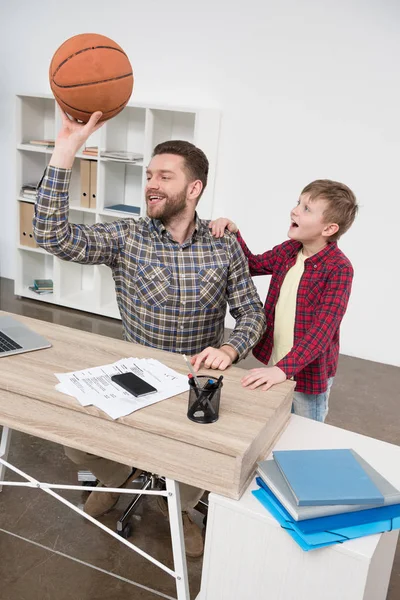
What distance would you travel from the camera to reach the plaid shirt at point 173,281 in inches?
83.7

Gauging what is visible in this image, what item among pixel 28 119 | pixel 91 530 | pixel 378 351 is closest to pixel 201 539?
pixel 91 530

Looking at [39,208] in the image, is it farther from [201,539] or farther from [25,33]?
[25,33]

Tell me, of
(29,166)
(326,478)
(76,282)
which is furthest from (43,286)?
(326,478)

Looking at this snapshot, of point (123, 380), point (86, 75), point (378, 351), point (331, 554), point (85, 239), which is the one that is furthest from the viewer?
point (378, 351)

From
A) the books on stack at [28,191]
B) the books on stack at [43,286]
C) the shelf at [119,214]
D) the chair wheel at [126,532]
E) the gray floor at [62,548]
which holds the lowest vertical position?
the gray floor at [62,548]

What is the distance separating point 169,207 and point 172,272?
0.77 feet

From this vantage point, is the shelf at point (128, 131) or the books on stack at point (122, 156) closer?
the books on stack at point (122, 156)

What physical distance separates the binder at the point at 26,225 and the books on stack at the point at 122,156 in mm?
830

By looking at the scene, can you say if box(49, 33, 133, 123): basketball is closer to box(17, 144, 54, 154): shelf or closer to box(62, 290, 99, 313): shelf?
box(17, 144, 54, 154): shelf

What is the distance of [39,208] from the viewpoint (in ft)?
6.11

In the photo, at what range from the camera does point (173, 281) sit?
2.13 metres

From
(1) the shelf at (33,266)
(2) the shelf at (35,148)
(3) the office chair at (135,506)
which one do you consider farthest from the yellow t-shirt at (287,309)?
(1) the shelf at (33,266)

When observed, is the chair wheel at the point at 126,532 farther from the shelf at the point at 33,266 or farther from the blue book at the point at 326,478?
the shelf at the point at 33,266

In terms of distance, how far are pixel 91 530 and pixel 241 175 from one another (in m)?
2.85
